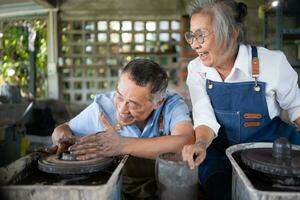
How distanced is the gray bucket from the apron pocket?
0.52 metres

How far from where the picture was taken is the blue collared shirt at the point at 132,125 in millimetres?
1458

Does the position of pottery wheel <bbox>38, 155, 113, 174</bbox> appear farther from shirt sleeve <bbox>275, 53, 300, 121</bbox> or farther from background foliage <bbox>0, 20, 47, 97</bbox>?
background foliage <bbox>0, 20, 47, 97</bbox>

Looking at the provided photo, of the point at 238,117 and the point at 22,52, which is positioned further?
the point at 22,52

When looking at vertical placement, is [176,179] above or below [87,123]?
below

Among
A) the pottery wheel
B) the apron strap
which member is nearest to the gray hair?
the apron strap

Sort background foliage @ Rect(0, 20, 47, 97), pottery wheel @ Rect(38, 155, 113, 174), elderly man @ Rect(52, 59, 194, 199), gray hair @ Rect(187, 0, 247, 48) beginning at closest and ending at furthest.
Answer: pottery wheel @ Rect(38, 155, 113, 174)
elderly man @ Rect(52, 59, 194, 199)
gray hair @ Rect(187, 0, 247, 48)
background foliage @ Rect(0, 20, 47, 97)

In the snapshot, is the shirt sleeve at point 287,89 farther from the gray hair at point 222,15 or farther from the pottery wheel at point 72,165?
the pottery wheel at point 72,165

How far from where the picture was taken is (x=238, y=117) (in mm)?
1497

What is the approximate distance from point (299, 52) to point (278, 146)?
13.7 ft

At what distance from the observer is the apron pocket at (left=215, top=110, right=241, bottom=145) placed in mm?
1498

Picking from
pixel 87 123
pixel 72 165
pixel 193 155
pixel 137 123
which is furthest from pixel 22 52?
pixel 193 155

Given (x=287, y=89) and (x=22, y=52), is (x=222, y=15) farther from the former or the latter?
(x=22, y=52)

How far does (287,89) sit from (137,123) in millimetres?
700

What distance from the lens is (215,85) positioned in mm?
1536
